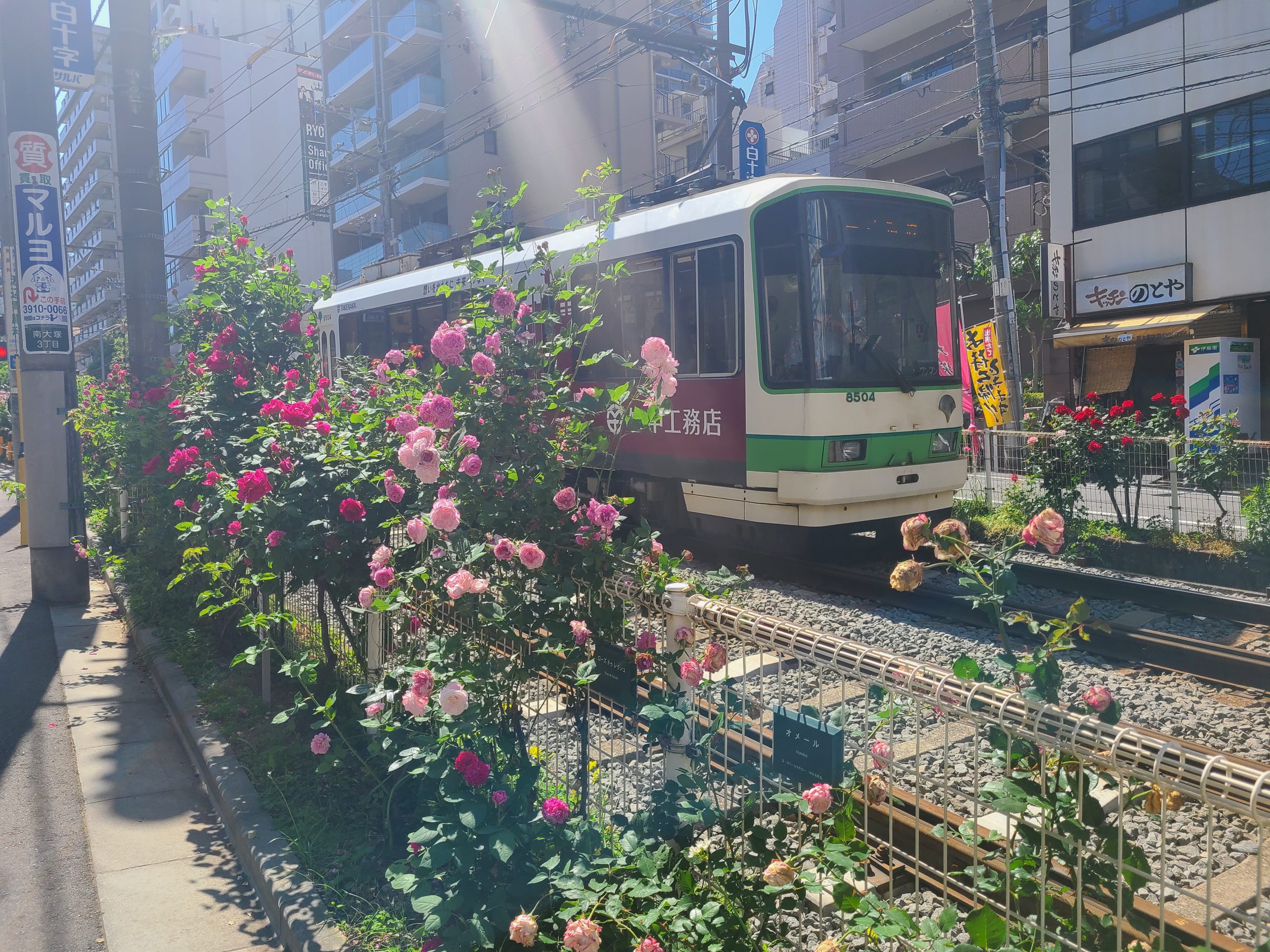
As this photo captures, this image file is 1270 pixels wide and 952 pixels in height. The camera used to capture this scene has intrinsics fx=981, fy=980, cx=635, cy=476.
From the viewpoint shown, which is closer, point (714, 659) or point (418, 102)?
point (714, 659)

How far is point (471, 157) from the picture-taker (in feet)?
109

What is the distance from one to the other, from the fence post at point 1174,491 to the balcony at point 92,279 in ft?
156

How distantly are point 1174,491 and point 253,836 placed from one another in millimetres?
9201

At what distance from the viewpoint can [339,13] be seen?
37.7 metres

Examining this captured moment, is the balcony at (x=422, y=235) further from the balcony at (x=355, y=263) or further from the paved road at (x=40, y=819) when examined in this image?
the paved road at (x=40, y=819)

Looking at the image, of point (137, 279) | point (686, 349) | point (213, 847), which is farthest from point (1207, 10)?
point (213, 847)

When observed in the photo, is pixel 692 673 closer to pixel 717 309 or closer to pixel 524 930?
pixel 524 930

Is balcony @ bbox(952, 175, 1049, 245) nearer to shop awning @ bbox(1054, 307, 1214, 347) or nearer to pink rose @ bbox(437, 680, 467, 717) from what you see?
shop awning @ bbox(1054, 307, 1214, 347)

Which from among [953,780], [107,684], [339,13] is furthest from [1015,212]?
[339,13]

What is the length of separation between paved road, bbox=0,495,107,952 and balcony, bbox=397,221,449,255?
96.2 feet

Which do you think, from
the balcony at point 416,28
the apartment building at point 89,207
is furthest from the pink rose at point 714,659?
the apartment building at point 89,207

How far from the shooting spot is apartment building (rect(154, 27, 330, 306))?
45.8 m

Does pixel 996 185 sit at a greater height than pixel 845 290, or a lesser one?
greater

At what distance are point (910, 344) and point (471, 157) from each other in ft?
89.0
